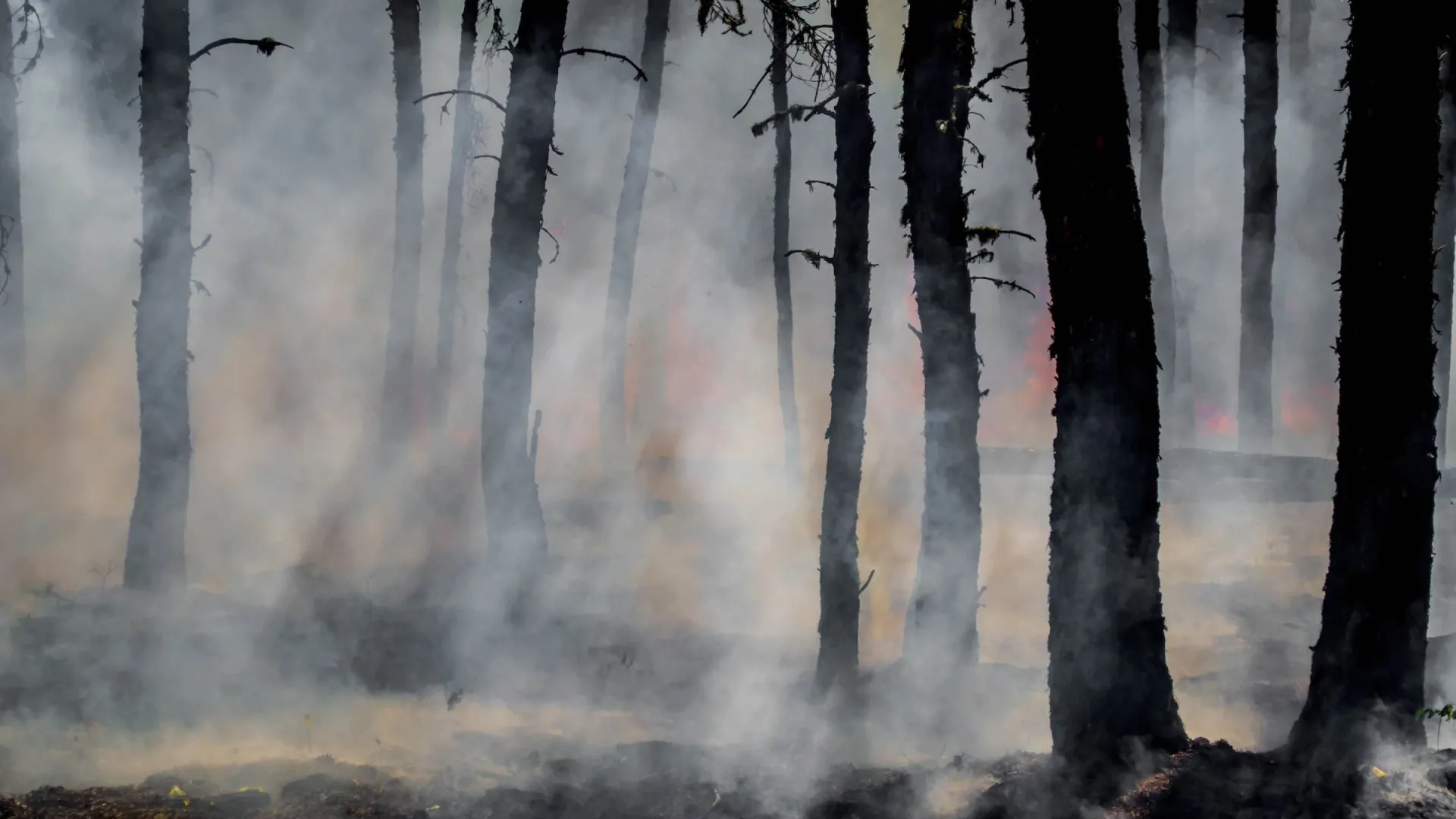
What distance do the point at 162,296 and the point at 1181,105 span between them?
1758 cm

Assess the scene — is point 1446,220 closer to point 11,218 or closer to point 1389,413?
point 1389,413

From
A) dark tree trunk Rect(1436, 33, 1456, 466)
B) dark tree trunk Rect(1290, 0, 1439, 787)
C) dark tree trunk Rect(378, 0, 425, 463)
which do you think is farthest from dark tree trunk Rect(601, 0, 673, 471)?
dark tree trunk Rect(1290, 0, 1439, 787)

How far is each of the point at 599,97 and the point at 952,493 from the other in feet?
67.4

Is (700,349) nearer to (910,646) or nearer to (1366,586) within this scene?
(910,646)

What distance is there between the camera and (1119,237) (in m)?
5.14

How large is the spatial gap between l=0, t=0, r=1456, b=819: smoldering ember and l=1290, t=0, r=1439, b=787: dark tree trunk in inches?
0.8

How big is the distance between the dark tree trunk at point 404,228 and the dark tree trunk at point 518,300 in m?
6.37

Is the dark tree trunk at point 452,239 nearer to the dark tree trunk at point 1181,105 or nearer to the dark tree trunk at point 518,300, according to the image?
the dark tree trunk at point 518,300

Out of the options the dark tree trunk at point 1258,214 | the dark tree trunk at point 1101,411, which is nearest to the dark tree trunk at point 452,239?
the dark tree trunk at point 1258,214

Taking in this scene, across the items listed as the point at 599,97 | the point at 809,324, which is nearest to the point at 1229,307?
the point at 809,324

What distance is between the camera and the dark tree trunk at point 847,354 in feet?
27.4

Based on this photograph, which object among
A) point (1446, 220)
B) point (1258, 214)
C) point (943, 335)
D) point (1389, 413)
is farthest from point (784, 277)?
point (1389, 413)

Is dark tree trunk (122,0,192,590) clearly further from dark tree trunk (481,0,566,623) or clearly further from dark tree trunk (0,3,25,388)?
dark tree trunk (0,3,25,388)

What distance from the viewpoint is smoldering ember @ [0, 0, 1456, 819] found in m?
5.12
